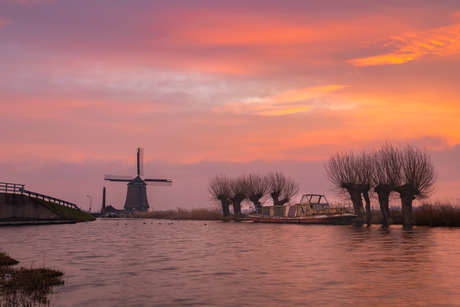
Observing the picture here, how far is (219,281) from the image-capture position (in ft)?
58.8

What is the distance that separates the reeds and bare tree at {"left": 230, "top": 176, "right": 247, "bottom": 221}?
53.3 m

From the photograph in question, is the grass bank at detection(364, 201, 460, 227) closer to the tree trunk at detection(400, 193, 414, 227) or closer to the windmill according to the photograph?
the tree trunk at detection(400, 193, 414, 227)

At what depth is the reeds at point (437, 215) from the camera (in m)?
53.3

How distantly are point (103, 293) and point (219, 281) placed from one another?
4545 mm

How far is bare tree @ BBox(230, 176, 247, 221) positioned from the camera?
10903cm

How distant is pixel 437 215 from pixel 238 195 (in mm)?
57873

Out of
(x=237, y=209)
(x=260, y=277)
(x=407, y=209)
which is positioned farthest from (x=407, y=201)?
(x=237, y=209)

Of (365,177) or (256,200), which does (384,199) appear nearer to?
(365,177)

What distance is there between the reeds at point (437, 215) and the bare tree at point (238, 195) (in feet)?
175

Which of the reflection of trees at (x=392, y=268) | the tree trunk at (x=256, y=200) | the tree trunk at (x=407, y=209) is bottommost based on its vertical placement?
the reflection of trees at (x=392, y=268)

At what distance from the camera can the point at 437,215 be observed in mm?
55812

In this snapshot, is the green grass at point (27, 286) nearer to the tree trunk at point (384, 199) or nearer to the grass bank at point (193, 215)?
the tree trunk at point (384, 199)

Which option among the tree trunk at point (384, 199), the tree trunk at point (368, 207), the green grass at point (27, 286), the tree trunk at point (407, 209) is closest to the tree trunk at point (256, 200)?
the tree trunk at point (368, 207)

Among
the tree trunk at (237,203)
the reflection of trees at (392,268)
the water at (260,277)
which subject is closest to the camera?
the water at (260,277)
